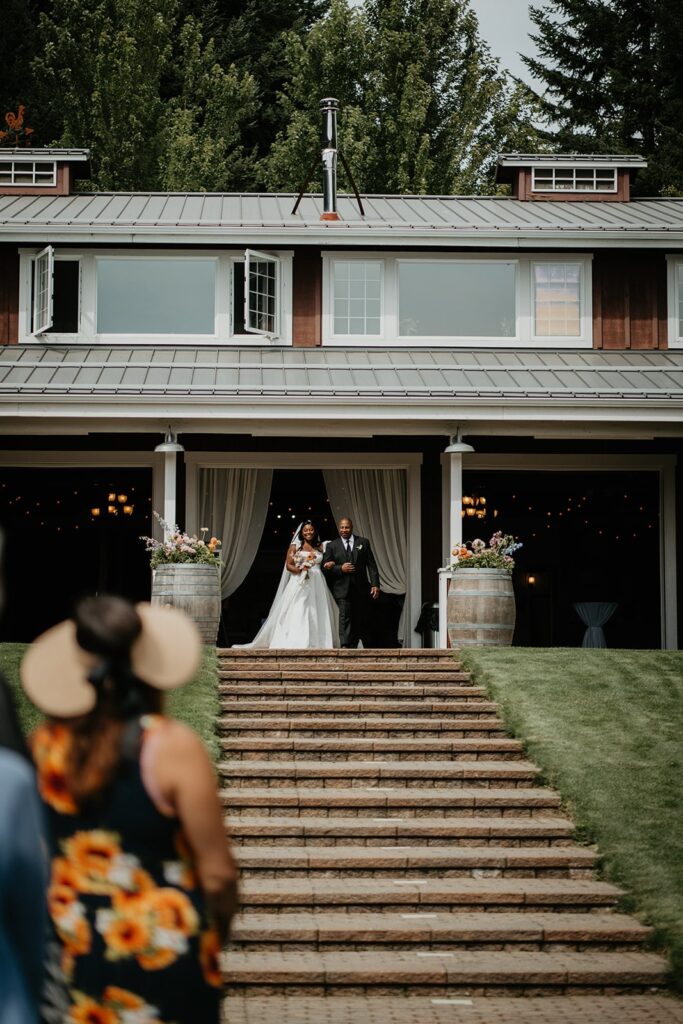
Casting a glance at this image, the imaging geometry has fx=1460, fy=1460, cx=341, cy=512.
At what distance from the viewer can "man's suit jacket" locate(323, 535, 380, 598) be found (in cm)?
1680

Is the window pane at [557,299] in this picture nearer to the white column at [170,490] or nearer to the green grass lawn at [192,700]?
the white column at [170,490]

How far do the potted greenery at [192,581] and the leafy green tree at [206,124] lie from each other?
16.2 m

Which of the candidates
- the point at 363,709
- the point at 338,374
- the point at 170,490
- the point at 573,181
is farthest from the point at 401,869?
the point at 573,181

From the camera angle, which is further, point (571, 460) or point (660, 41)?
point (660, 41)

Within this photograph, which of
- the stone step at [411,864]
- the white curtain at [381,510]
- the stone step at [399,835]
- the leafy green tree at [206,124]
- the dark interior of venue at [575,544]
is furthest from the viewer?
the leafy green tree at [206,124]

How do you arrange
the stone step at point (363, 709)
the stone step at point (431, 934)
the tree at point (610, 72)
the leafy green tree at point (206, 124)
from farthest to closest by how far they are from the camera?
1. the tree at point (610, 72)
2. the leafy green tree at point (206, 124)
3. the stone step at point (363, 709)
4. the stone step at point (431, 934)

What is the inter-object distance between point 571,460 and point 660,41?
2034 cm

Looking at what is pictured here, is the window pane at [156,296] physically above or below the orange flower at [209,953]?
above

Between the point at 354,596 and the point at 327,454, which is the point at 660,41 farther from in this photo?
the point at 354,596

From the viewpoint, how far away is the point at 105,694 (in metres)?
3.68

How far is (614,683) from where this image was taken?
545 inches

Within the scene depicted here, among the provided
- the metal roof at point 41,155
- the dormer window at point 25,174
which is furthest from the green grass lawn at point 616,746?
the dormer window at point 25,174

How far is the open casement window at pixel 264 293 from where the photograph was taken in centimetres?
1930

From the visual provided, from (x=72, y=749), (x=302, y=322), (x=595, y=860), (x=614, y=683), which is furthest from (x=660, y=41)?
(x=72, y=749)
